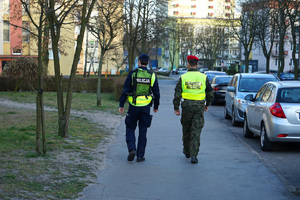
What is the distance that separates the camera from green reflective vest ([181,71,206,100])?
28.8 ft

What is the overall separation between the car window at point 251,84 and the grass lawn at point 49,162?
5.22m

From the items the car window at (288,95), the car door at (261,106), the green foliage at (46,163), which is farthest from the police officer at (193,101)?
the car door at (261,106)

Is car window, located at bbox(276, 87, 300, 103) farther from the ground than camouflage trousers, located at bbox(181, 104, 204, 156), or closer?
farther from the ground

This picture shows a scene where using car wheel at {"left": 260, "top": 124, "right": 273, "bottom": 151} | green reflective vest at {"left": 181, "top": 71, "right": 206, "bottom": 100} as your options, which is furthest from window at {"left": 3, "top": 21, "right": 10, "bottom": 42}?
green reflective vest at {"left": 181, "top": 71, "right": 206, "bottom": 100}

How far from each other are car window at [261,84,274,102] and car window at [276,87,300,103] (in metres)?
0.44

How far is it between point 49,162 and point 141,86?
190 centimetres

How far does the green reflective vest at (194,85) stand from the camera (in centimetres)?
879

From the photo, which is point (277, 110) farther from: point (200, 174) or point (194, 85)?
point (200, 174)

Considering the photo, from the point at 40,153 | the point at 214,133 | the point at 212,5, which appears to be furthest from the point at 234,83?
the point at 212,5

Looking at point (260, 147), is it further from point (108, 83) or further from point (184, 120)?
point (108, 83)

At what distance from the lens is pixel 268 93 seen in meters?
11.2

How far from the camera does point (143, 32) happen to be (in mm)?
40438

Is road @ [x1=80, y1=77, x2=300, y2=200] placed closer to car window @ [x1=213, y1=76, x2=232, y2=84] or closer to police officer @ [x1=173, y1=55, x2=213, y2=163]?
police officer @ [x1=173, y1=55, x2=213, y2=163]

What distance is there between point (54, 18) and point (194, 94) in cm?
368
